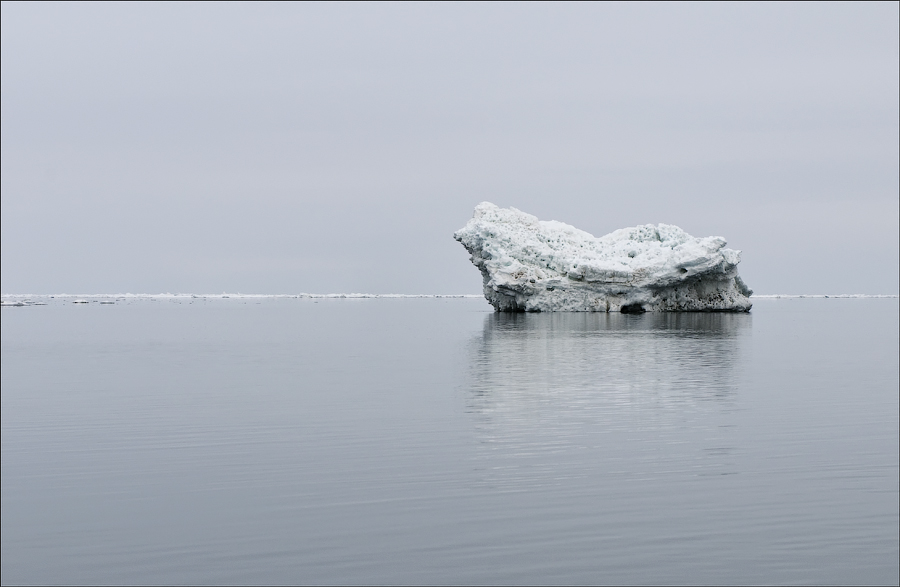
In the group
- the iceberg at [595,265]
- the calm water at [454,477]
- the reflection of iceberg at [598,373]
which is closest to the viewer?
the calm water at [454,477]

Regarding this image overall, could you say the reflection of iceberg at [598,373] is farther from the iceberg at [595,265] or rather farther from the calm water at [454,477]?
the iceberg at [595,265]

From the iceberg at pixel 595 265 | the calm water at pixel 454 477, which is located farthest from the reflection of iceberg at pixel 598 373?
the iceberg at pixel 595 265

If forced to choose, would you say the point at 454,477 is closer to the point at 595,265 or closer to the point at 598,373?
the point at 598,373

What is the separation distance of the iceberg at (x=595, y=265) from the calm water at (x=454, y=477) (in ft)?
116

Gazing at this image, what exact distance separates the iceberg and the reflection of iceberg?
1748cm

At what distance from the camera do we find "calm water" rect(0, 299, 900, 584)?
7.53m

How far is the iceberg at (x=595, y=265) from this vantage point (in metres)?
58.3

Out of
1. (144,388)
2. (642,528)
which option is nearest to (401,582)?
(642,528)

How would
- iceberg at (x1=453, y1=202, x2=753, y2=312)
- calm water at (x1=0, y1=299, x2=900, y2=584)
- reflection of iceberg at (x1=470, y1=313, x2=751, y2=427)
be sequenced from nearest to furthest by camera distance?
calm water at (x1=0, y1=299, x2=900, y2=584), reflection of iceberg at (x1=470, y1=313, x2=751, y2=427), iceberg at (x1=453, y1=202, x2=753, y2=312)

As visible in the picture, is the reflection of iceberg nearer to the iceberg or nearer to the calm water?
the calm water

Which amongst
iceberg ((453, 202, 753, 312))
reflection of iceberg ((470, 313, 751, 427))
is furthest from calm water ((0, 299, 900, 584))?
iceberg ((453, 202, 753, 312))

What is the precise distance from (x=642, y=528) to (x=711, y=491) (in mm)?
1808

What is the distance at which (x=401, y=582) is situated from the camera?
278 inches

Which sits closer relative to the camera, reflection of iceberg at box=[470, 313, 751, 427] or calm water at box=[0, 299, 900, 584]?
calm water at box=[0, 299, 900, 584]
